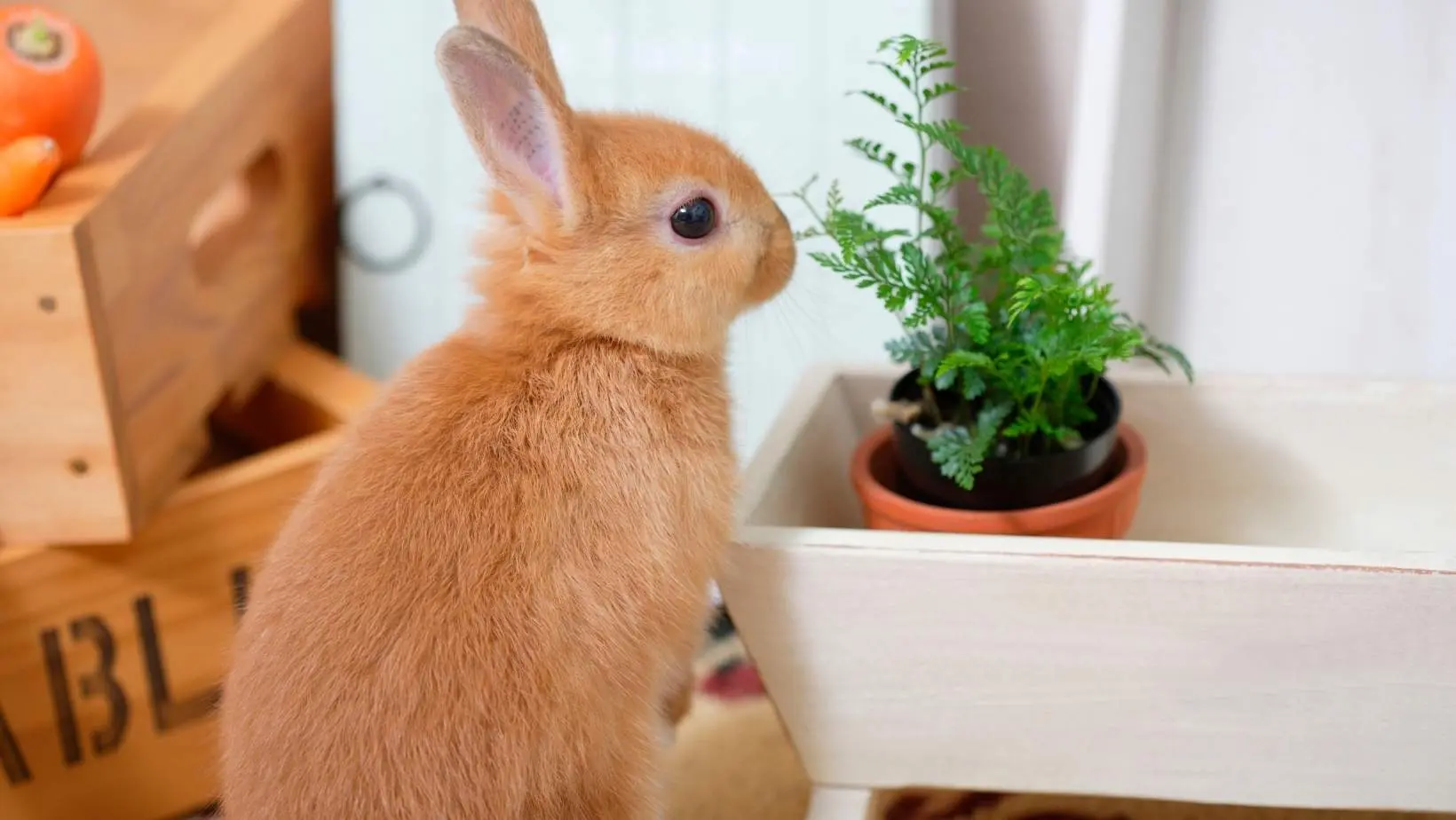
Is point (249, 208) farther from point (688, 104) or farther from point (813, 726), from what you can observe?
point (813, 726)

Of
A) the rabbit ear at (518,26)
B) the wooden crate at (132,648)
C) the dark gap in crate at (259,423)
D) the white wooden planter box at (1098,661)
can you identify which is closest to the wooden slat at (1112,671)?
the white wooden planter box at (1098,661)

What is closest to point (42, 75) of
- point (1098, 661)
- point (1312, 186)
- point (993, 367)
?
point (993, 367)

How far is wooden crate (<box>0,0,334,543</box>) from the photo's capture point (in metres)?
0.79

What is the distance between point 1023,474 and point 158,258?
0.61 metres

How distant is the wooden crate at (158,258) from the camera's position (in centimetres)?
79

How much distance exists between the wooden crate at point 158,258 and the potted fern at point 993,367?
46 centimetres

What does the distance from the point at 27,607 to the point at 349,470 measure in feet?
1.27

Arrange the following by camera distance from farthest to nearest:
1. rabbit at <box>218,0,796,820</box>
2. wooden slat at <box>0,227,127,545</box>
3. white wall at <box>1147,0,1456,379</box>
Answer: white wall at <box>1147,0,1456,379</box> → wooden slat at <box>0,227,127,545</box> → rabbit at <box>218,0,796,820</box>

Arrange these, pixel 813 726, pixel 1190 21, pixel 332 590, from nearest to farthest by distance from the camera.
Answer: pixel 332 590 < pixel 813 726 < pixel 1190 21

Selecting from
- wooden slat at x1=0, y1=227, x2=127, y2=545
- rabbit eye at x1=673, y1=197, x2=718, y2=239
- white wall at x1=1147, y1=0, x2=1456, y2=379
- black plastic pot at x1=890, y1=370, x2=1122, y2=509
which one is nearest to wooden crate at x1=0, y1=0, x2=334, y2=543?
wooden slat at x1=0, y1=227, x2=127, y2=545

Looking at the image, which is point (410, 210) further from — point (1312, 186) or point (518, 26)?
point (1312, 186)

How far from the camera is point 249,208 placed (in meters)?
1.06

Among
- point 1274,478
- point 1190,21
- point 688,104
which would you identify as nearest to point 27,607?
point 688,104

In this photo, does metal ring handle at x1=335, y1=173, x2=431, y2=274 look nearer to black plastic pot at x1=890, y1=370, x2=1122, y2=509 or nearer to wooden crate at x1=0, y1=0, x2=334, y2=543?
wooden crate at x1=0, y1=0, x2=334, y2=543
